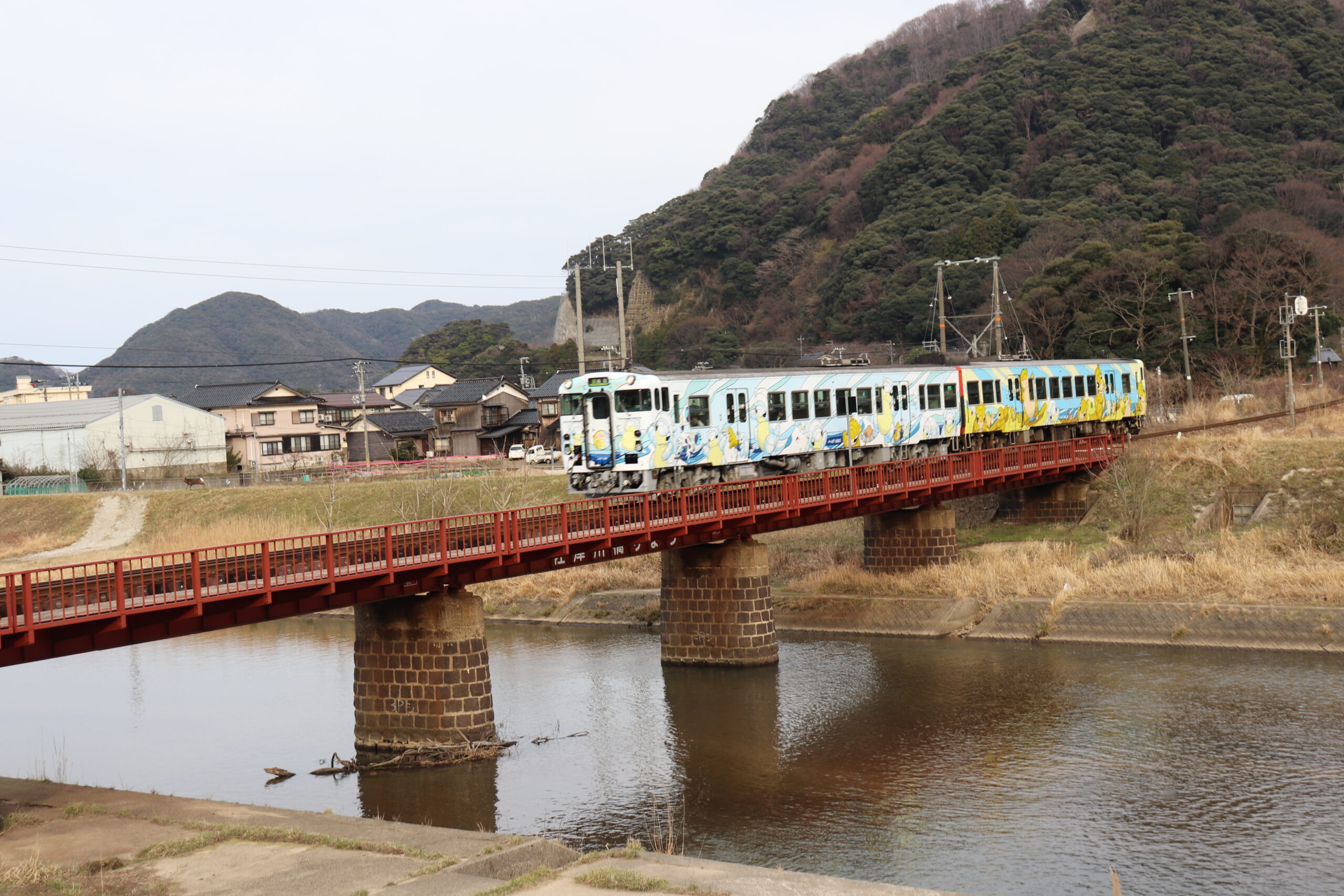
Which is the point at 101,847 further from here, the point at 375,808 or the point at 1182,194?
the point at 1182,194

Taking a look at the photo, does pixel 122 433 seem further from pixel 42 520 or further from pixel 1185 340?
pixel 1185 340

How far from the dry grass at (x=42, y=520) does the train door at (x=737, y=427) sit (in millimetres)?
32019

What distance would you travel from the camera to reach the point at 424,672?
20.9m

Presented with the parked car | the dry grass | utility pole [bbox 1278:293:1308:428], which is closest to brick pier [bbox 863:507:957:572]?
utility pole [bbox 1278:293:1308:428]

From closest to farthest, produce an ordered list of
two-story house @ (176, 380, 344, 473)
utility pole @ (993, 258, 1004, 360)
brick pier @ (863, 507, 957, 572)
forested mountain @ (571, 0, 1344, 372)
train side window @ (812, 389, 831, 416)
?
1. train side window @ (812, 389, 831, 416)
2. brick pier @ (863, 507, 957, 572)
3. utility pole @ (993, 258, 1004, 360)
4. forested mountain @ (571, 0, 1344, 372)
5. two-story house @ (176, 380, 344, 473)

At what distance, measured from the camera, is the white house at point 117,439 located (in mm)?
61750

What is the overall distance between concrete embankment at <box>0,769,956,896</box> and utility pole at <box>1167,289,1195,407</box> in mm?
38351

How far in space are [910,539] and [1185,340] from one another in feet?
67.5

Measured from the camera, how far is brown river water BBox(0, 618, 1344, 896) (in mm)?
15453

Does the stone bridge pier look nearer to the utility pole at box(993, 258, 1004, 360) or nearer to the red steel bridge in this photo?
the utility pole at box(993, 258, 1004, 360)

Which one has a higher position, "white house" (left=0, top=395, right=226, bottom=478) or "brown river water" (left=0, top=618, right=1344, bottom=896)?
"white house" (left=0, top=395, right=226, bottom=478)

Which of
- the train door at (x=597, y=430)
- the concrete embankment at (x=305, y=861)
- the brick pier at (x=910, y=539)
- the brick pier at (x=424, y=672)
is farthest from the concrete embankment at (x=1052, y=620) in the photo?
the concrete embankment at (x=305, y=861)

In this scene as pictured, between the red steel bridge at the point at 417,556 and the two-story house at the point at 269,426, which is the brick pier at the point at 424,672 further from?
the two-story house at the point at 269,426

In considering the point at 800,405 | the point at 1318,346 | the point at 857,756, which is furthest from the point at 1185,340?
the point at 857,756
